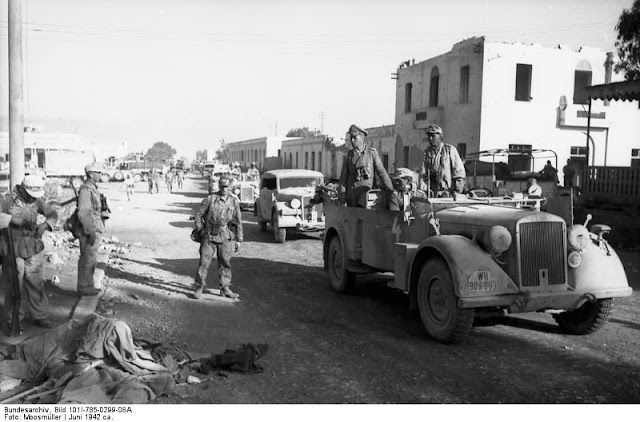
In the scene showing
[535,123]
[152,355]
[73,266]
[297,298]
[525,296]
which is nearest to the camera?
[152,355]

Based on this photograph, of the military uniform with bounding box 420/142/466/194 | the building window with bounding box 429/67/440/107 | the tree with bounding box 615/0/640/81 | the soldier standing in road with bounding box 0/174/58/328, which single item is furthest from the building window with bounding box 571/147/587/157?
the soldier standing in road with bounding box 0/174/58/328

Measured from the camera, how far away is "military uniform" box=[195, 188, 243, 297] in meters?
7.77

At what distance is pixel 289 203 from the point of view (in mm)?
14344

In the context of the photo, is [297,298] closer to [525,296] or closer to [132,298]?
[132,298]

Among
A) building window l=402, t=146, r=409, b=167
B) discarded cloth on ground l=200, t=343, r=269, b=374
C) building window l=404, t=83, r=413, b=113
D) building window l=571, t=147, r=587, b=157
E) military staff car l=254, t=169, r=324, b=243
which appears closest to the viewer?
discarded cloth on ground l=200, t=343, r=269, b=374

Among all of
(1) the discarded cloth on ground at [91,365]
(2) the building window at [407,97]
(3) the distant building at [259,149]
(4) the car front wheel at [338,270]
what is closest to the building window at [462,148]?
(2) the building window at [407,97]

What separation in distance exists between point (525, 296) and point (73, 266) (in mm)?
7058

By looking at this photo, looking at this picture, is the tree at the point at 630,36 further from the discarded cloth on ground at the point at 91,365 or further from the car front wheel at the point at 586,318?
the discarded cloth on ground at the point at 91,365

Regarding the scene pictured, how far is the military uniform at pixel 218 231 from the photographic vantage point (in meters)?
7.77

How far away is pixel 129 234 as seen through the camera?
14688mm

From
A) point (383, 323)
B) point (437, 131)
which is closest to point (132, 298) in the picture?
point (383, 323)

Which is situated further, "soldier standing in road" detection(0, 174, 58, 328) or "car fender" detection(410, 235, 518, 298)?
"soldier standing in road" detection(0, 174, 58, 328)

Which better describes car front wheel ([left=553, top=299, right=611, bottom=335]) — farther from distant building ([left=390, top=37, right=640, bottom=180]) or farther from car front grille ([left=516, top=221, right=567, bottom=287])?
distant building ([left=390, top=37, right=640, bottom=180])

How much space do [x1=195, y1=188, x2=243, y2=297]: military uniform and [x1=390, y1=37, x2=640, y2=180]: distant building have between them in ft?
54.4
